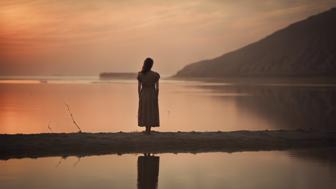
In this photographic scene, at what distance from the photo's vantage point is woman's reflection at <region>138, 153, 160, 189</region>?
10.7 m

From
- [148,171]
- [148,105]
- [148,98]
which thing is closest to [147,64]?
[148,98]

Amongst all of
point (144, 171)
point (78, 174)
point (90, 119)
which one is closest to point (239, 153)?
point (144, 171)

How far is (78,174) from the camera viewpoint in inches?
459

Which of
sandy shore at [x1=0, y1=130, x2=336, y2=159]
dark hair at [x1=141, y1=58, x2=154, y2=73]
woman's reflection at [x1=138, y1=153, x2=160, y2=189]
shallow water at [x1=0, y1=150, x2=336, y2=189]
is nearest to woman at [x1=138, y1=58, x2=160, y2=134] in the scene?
dark hair at [x1=141, y1=58, x2=154, y2=73]

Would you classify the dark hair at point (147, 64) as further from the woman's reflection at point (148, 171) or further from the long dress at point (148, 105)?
the woman's reflection at point (148, 171)

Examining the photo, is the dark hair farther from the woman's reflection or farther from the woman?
Result: the woman's reflection

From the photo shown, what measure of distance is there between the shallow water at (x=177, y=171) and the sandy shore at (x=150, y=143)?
0.75 m

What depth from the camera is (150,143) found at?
15.2 meters

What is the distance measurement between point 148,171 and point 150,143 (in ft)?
10.0

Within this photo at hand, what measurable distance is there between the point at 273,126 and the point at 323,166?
13.7 metres

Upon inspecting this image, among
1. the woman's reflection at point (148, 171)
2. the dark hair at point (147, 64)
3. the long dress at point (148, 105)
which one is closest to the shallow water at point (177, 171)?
the woman's reflection at point (148, 171)

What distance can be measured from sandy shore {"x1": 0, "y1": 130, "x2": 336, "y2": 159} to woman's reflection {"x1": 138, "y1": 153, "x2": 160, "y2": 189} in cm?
104

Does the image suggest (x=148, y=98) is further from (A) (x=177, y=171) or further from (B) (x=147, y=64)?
(A) (x=177, y=171)

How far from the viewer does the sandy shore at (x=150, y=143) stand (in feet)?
47.6
